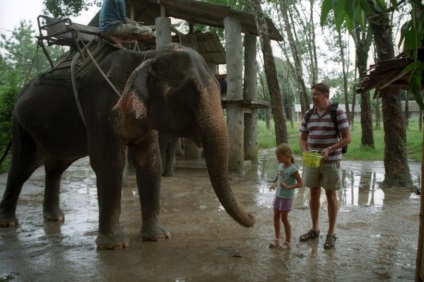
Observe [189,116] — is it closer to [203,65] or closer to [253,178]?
[203,65]

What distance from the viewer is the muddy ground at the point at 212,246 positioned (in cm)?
382

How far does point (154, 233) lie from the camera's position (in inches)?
193

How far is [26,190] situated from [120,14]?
5.13 m

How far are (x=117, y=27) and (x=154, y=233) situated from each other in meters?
2.57

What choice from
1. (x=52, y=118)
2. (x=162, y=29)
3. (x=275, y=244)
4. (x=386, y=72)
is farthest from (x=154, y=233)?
(x=162, y=29)

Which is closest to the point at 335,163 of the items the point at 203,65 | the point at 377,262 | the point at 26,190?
the point at 377,262

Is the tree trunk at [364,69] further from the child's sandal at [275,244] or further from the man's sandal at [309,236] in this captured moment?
the child's sandal at [275,244]

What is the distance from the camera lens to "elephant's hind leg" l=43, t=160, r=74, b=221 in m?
5.96

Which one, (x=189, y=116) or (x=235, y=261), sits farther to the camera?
(x=235, y=261)

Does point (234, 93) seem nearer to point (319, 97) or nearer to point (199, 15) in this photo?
point (199, 15)

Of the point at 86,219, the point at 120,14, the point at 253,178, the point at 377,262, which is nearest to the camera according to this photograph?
the point at 377,262

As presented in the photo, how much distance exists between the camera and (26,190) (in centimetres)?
875

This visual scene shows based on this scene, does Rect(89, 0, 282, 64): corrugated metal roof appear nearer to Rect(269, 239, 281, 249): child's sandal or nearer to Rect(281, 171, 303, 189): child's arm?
Rect(281, 171, 303, 189): child's arm

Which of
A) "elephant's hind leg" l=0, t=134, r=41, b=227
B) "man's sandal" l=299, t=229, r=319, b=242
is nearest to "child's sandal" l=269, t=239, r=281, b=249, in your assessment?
"man's sandal" l=299, t=229, r=319, b=242
